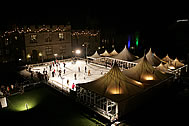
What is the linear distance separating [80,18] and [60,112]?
1198 inches

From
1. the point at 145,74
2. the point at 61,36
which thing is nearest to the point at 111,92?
the point at 145,74

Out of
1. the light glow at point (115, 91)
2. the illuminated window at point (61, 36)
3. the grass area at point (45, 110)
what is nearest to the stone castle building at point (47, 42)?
the illuminated window at point (61, 36)

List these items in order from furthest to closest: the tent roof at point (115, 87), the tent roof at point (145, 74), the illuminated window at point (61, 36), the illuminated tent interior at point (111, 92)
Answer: the illuminated window at point (61, 36), the tent roof at point (145, 74), the tent roof at point (115, 87), the illuminated tent interior at point (111, 92)

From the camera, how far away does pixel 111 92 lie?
10969 mm

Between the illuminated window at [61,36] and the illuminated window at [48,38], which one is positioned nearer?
the illuminated window at [48,38]

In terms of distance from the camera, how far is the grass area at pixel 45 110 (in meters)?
10.5

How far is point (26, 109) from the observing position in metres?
12.0

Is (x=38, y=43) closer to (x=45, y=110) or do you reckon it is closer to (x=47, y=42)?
(x=47, y=42)

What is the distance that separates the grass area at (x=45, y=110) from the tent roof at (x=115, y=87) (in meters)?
1.98

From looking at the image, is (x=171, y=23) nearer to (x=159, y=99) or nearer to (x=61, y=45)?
(x=61, y=45)

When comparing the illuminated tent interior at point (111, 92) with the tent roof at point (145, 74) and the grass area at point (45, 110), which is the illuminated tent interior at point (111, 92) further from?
the tent roof at point (145, 74)

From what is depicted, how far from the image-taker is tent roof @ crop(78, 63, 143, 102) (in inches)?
423

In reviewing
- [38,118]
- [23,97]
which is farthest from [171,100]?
[23,97]

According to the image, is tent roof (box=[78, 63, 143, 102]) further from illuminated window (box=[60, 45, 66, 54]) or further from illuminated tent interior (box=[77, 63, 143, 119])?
illuminated window (box=[60, 45, 66, 54])
